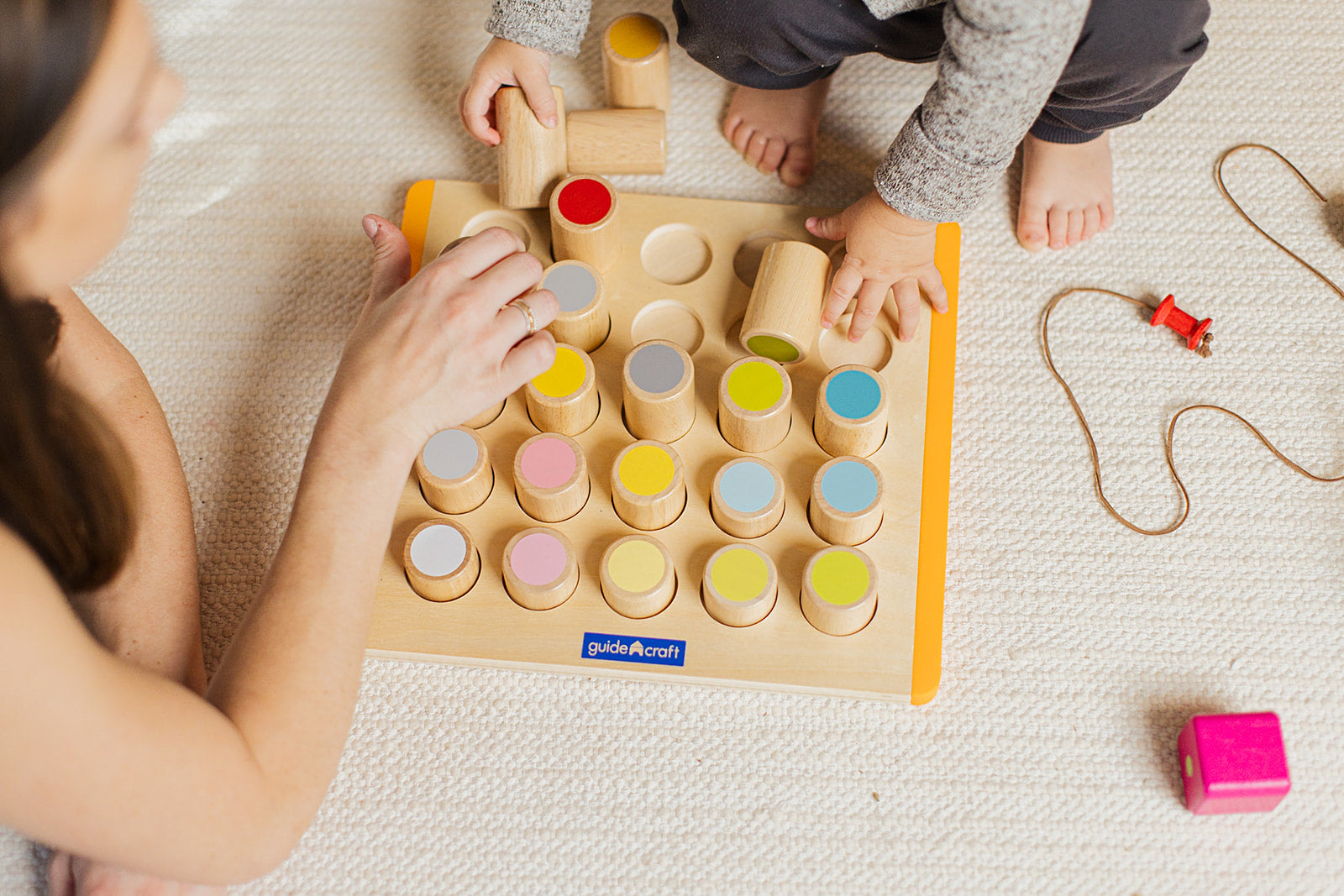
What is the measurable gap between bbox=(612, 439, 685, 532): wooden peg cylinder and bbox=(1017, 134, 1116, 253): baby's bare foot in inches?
15.6

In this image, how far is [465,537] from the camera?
0.73 m

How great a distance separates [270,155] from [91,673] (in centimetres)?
59

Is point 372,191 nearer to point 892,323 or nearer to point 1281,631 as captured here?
point 892,323

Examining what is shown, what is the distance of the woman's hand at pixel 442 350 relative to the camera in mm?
646

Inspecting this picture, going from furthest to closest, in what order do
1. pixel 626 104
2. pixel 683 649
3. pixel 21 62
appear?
1. pixel 626 104
2. pixel 683 649
3. pixel 21 62

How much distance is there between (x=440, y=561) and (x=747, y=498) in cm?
23

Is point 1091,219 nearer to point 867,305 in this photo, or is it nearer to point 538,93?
point 867,305

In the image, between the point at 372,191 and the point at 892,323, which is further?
the point at 372,191

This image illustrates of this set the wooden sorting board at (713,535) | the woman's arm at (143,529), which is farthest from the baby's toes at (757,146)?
the woman's arm at (143,529)

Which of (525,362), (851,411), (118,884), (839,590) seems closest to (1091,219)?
(851,411)

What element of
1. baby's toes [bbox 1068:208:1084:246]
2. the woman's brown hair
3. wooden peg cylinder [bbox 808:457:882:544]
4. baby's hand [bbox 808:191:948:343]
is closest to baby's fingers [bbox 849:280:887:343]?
baby's hand [bbox 808:191:948:343]

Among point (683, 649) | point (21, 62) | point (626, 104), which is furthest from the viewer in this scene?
point (626, 104)

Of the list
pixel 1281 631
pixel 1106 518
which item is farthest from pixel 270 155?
pixel 1281 631

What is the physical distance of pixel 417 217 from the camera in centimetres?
87
